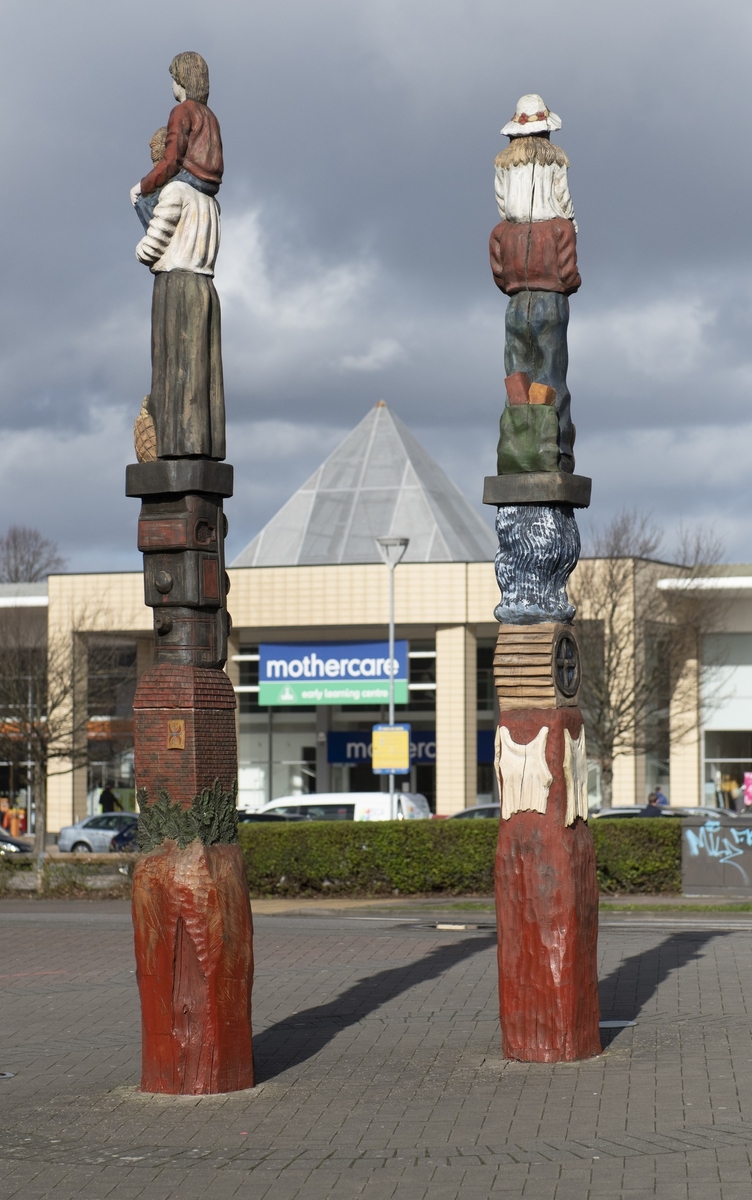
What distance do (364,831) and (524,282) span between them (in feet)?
46.6

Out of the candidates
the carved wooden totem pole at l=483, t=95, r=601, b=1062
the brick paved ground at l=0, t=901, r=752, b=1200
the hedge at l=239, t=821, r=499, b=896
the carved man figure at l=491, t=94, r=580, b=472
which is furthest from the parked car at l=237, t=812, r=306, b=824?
the carved man figure at l=491, t=94, r=580, b=472

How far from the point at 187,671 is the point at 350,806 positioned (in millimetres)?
24840

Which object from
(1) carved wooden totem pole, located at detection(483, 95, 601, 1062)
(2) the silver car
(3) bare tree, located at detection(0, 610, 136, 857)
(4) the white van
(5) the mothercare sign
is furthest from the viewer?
(5) the mothercare sign

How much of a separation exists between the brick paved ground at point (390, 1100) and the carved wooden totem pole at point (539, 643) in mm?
472

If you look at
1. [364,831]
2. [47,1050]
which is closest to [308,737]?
[364,831]

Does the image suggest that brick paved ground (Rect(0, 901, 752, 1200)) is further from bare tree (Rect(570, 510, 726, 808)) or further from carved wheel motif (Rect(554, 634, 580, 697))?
bare tree (Rect(570, 510, 726, 808))

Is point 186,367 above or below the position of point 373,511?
below

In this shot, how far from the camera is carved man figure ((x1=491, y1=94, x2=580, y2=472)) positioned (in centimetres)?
1009

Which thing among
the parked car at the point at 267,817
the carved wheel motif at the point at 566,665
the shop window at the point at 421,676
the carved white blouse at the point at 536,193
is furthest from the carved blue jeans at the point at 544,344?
the shop window at the point at 421,676

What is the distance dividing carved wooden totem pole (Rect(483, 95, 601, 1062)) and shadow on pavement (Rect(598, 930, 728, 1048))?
1089 mm

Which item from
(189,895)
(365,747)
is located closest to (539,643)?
(189,895)

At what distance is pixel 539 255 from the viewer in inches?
398

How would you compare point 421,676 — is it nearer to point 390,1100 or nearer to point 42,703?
point 42,703

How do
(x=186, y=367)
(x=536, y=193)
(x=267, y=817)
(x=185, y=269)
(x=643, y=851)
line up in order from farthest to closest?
1. (x=267, y=817)
2. (x=643, y=851)
3. (x=536, y=193)
4. (x=185, y=269)
5. (x=186, y=367)
